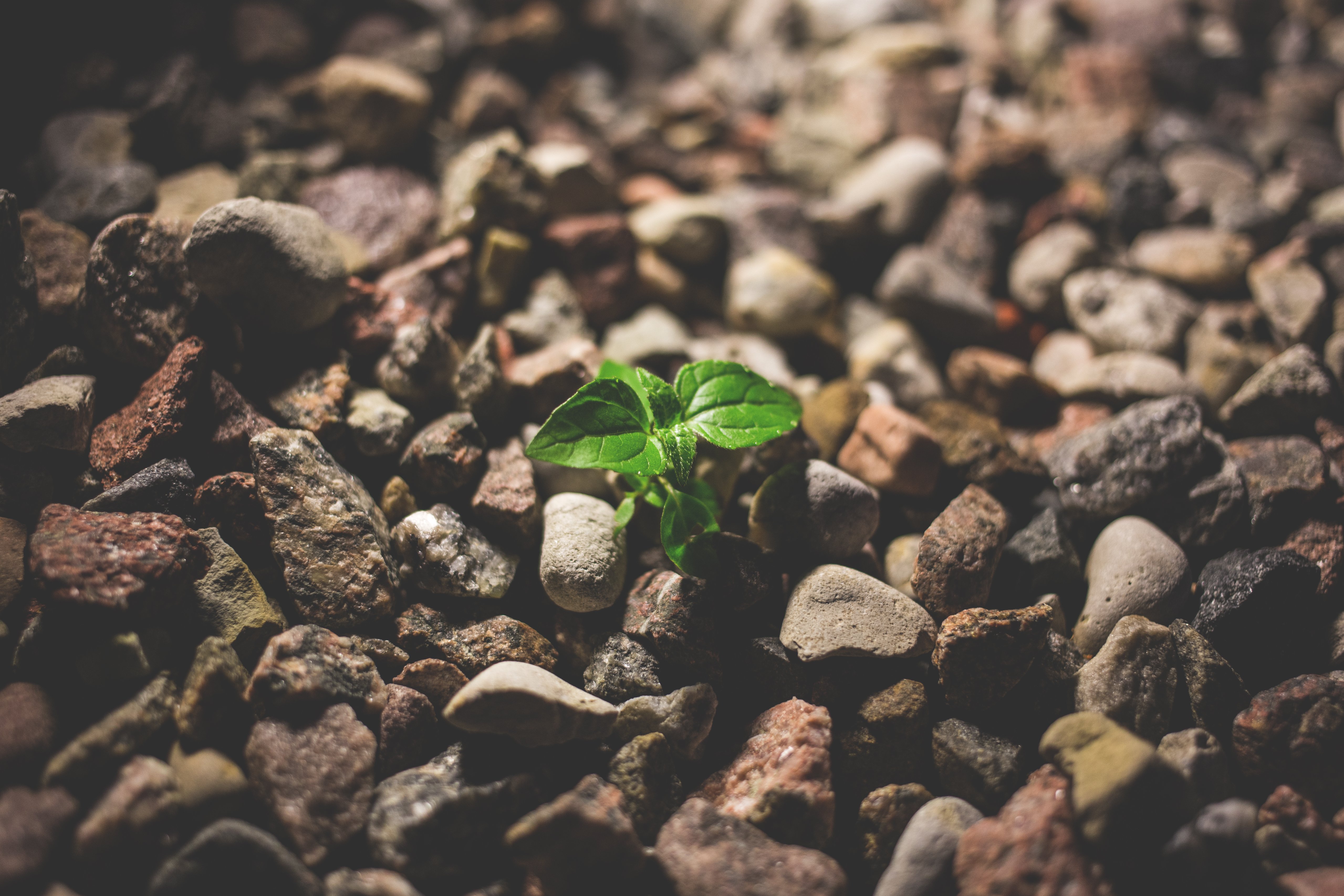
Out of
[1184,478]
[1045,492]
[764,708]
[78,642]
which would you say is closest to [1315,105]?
[1184,478]

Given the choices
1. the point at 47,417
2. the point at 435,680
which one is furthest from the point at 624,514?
the point at 47,417

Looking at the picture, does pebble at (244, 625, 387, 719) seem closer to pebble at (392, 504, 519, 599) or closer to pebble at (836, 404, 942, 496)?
pebble at (392, 504, 519, 599)

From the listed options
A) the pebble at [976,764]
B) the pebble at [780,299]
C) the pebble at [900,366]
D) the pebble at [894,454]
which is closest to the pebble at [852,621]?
the pebble at [976,764]

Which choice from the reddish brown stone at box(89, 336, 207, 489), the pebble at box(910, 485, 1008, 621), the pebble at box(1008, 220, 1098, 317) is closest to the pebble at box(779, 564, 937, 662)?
the pebble at box(910, 485, 1008, 621)

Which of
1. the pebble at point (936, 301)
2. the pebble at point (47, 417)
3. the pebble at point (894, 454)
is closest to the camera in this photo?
the pebble at point (47, 417)

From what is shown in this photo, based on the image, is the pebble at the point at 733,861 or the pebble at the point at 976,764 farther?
the pebble at the point at 976,764

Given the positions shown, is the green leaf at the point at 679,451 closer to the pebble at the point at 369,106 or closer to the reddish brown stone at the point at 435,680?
the reddish brown stone at the point at 435,680
